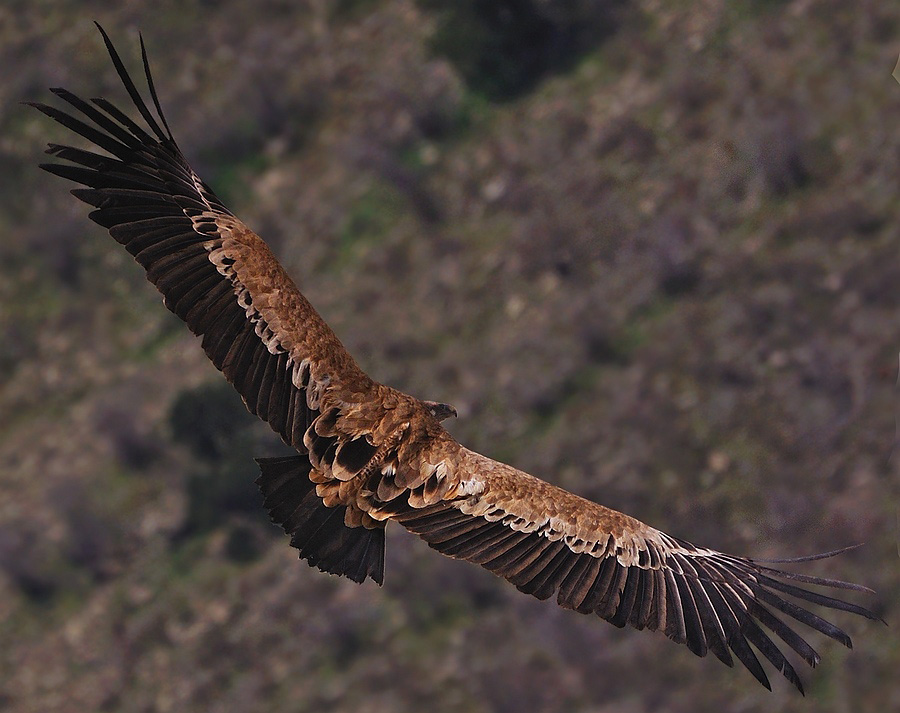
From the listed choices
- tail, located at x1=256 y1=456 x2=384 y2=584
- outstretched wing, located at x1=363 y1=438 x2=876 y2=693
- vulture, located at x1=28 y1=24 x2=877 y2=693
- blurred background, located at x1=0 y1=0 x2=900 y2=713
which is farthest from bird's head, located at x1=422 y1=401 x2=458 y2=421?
blurred background, located at x1=0 y1=0 x2=900 y2=713

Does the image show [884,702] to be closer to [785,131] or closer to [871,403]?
[871,403]

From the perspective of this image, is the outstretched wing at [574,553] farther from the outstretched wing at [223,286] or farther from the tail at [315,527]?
the outstretched wing at [223,286]

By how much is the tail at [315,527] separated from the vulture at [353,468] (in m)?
0.01

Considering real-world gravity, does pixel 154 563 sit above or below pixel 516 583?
below

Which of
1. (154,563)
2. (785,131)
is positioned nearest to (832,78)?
(785,131)

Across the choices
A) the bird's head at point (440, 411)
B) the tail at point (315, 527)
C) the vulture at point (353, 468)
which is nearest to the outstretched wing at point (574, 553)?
the vulture at point (353, 468)

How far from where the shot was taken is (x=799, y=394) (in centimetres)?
3103

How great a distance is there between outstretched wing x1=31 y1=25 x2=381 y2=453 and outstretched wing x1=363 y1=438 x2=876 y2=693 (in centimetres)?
84

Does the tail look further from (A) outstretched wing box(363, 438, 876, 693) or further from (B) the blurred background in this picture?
(B) the blurred background

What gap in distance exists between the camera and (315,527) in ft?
37.0

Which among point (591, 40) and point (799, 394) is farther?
point (591, 40)

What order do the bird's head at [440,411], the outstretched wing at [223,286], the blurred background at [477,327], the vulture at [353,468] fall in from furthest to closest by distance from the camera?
1. the blurred background at [477,327]
2. the bird's head at [440,411]
3. the outstretched wing at [223,286]
4. the vulture at [353,468]

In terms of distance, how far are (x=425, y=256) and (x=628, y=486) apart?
25.9 feet

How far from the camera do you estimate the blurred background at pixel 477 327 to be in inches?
1222
